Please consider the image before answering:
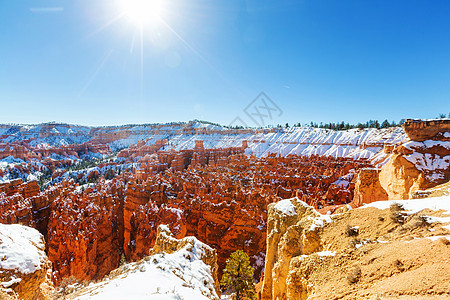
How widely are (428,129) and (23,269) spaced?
85.6ft

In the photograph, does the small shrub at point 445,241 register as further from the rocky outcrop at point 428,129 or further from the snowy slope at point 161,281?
the rocky outcrop at point 428,129

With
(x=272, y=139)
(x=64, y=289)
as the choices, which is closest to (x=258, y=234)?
(x=64, y=289)

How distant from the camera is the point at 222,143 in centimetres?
12719

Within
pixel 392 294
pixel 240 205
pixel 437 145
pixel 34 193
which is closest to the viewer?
pixel 392 294

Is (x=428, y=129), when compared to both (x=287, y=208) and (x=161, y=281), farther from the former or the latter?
(x=161, y=281)

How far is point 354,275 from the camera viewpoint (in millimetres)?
5070

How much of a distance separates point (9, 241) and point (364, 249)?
14462 mm

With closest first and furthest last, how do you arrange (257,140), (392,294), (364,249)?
(392,294) → (364,249) → (257,140)

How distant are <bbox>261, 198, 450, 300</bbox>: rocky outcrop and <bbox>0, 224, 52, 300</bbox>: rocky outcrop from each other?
32.8 feet

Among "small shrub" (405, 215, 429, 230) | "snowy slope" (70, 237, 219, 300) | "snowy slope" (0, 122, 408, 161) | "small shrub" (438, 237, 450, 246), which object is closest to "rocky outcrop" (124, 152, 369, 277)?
"snowy slope" (70, 237, 219, 300)

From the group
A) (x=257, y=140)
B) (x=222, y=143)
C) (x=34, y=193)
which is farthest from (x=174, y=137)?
(x=34, y=193)

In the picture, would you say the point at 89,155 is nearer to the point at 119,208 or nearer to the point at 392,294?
the point at 119,208

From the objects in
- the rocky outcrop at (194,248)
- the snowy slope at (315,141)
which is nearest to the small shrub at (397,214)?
the rocky outcrop at (194,248)

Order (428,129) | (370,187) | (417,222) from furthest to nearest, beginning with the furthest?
(370,187) → (428,129) → (417,222)
